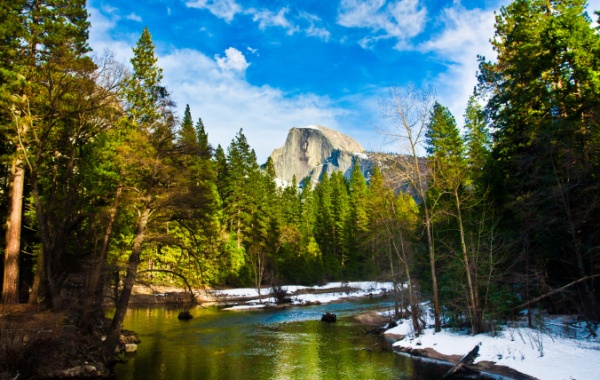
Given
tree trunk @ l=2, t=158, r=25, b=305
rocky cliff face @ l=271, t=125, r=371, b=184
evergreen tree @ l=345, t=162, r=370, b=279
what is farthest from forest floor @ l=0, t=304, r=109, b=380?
rocky cliff face @ l=271, t=125, r=371, b=184

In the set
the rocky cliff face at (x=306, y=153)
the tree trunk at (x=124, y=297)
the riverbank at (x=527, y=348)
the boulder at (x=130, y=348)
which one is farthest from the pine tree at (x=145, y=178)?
the rocky cliff face at (x=306, y=153)

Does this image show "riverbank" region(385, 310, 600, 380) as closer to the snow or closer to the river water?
the snow

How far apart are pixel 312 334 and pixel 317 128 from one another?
17225 centimetres

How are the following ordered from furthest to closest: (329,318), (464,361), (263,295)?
(263,295), (329,318), (464,361)

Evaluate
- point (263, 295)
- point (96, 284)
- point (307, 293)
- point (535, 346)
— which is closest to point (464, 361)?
point (535, 346)

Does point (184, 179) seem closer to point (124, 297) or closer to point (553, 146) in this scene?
point (124, 297)

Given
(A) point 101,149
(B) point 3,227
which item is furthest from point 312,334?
(B) point 3,227

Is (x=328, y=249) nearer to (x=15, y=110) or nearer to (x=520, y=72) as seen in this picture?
(x=520, y=72)

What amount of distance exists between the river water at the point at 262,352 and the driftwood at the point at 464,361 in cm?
38

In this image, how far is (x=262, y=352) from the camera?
690 inches

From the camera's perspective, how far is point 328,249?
62.7 m

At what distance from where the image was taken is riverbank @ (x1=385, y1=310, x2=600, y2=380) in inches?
463

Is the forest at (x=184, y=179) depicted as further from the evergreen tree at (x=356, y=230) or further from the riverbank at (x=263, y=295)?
the evergreen tree at (x=356, y=230)

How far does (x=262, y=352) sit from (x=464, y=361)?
834cm
